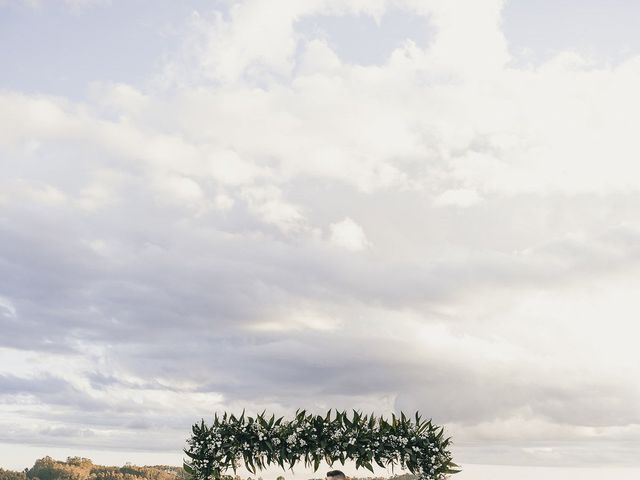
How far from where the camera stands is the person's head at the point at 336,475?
2252cm

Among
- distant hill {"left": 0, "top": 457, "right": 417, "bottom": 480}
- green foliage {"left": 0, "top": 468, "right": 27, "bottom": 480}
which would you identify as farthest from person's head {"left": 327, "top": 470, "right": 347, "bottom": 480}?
green foliage {"left": 0, "top": 468, "right": 27, "bottom": 480}

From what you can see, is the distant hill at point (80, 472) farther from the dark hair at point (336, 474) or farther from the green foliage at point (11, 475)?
the dark hair at point (336, 474)

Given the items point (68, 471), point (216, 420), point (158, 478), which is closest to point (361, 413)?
point (216, 420)

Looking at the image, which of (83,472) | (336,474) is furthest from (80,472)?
(336,474)

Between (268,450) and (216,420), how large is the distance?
6.48 feet

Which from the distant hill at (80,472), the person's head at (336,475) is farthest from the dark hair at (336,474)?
the distant hill at (80,472)

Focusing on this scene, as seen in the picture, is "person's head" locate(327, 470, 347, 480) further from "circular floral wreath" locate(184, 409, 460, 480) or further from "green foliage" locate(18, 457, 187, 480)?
"green foliage" locate(18, 457, 187, 480)

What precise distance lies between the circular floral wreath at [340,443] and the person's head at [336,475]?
361mm

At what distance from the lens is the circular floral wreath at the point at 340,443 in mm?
22797

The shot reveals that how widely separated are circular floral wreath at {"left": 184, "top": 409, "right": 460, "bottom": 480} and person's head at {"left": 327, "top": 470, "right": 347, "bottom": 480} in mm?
361

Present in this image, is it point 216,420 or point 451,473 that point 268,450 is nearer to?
point 216,420

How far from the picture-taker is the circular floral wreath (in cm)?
2280

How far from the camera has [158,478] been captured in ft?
107

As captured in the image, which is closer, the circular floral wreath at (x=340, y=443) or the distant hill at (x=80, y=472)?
the circular floral wreath at (x=340, y=443)
